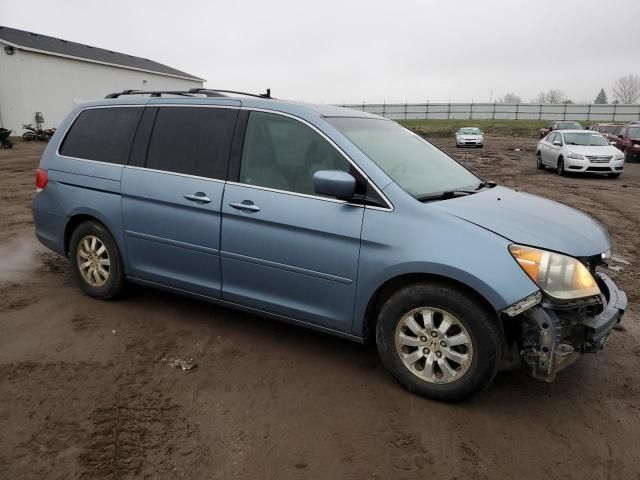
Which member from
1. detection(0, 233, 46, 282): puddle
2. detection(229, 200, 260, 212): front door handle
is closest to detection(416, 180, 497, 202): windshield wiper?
detection(229, 200, 260, 212): front door handle

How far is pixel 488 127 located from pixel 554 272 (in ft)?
168

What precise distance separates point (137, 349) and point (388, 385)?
1905mm

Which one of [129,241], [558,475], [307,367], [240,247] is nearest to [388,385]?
[307,367]

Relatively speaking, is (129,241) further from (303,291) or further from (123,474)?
(123,474)

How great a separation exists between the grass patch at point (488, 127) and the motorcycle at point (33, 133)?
29641 mm

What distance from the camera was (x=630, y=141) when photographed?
22672 millimetres

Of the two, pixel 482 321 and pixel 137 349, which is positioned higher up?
pixel 482 321

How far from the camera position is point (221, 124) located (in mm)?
4066

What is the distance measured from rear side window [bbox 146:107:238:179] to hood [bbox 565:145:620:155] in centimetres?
1505

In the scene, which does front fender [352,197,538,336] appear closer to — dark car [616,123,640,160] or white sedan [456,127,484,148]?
dark car [616,123,640,160]

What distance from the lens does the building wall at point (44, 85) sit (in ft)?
84.5

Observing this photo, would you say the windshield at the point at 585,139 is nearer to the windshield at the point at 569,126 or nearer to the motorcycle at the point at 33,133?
the windshield at the point at 569,126

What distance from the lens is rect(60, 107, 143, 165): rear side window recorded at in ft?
15.0

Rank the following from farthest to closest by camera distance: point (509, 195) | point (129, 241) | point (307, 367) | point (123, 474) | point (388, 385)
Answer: point (129, 241) → point (509, 195) → point (307, 367) → point (388, 385) → point (123, 474)
